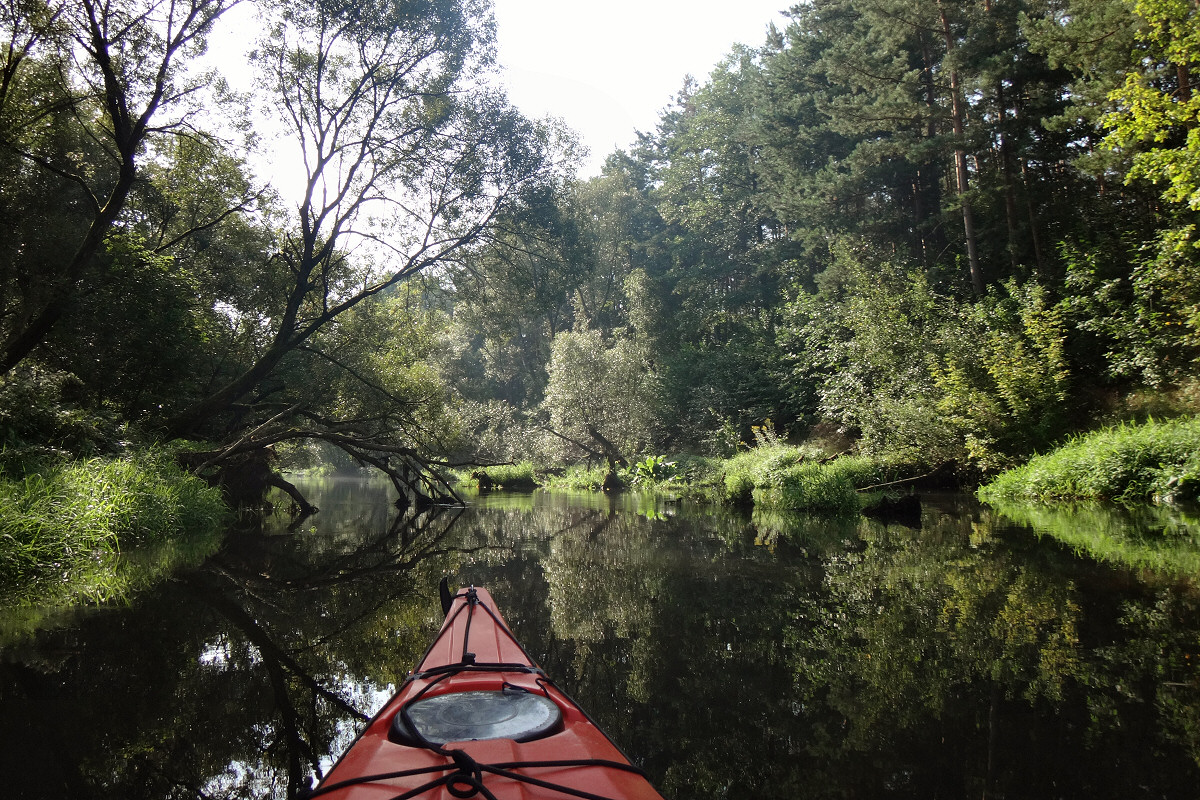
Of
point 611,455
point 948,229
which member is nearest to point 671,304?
point 611,455

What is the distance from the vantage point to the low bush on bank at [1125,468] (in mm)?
8961

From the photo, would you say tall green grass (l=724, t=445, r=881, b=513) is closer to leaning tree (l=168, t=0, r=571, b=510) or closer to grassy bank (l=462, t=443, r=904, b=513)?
grassy bank (l=462, t=443, r=904, b=513)

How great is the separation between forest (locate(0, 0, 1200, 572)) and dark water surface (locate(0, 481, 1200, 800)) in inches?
127

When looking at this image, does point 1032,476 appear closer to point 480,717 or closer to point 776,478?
point 776,478

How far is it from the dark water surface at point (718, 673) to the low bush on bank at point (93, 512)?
47.3 inches

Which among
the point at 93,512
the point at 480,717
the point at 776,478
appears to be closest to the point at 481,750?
the point at 480,717

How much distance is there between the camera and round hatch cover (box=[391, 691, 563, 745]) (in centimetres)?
195

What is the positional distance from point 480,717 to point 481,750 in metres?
0.31

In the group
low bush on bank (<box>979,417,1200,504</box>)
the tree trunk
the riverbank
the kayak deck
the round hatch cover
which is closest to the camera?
the kayak deck

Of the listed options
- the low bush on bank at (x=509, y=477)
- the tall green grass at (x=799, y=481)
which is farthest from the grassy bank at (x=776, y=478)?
the low bush on bank at (x=509, y=477)

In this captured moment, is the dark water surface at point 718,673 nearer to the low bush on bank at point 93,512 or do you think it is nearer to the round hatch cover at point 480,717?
the round hatch cover at point 480,717

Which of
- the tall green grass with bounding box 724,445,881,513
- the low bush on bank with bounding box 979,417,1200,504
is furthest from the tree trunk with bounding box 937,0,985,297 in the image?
the low bush on bank with bounding box 979,417,1200,504

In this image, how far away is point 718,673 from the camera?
11.5 ft

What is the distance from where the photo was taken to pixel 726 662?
3.69 metres
